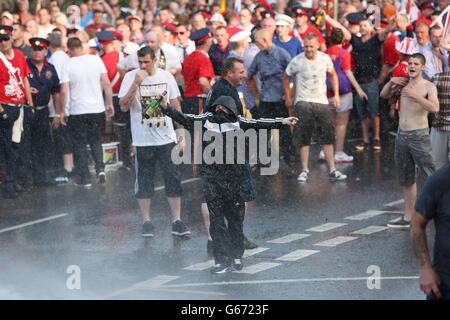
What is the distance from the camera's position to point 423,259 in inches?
268

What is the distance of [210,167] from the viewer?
10516 millimetres

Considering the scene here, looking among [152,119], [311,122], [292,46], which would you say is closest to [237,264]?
[152,119]

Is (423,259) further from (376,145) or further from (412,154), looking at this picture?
(376,145)

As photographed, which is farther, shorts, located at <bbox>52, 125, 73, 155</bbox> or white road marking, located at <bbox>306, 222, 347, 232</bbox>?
shorts, located at <bbox>52, 125, 73, 155</bbox>

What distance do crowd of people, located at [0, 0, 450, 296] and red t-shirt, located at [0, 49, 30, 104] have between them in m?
0.01

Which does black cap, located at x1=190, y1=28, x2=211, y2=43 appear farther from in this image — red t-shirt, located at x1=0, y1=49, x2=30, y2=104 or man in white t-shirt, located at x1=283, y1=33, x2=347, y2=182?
red t-shirt, located at x1=0, y1=49, x2=30, y2=104

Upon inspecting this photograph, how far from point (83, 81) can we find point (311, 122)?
3.20m

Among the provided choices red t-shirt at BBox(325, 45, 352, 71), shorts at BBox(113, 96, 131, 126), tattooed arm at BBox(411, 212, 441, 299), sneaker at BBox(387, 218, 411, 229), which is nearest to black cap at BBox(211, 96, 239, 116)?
sneaker at BBox(387, 218, 411, 229)

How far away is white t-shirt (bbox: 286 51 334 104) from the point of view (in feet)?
51.9

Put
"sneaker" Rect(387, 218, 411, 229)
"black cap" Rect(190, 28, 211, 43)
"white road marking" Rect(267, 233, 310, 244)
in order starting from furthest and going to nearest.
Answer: "black cap" Rect(190, 28, 211, 43) → "sneaker" Rect(387, 218, 411, 229) → "white road marking" Rect(267, 233, 310, 244)
